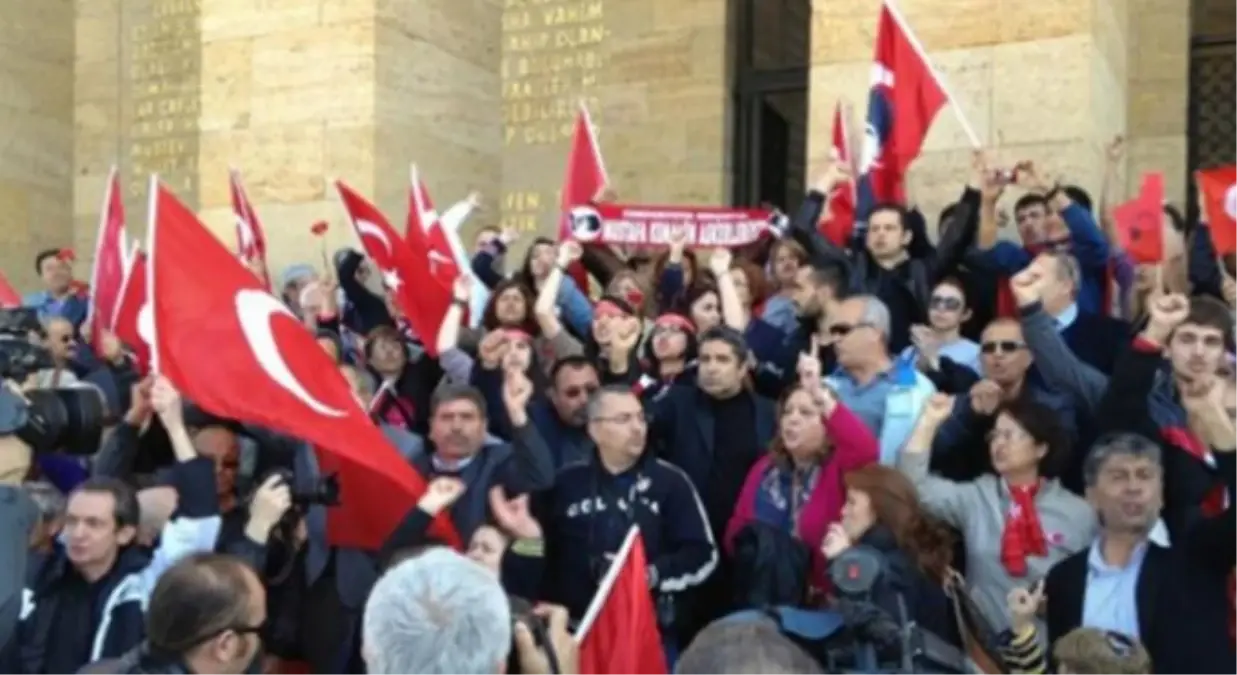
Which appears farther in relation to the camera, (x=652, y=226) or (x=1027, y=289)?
(x=652, y=226)

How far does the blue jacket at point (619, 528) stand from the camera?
4875 mm

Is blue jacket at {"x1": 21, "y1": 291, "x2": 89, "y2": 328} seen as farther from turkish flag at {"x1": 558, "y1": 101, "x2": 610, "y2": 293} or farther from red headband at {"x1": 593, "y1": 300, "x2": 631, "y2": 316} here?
red headband at {"x1": 593, "y1": 300, "x2": 631, "y2": 316}

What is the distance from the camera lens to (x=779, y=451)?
511 cm

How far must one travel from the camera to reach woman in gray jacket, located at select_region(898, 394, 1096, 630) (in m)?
4.54

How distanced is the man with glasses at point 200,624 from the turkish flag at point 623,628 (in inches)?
44.5

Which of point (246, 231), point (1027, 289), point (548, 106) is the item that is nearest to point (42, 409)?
point (1027, 289)

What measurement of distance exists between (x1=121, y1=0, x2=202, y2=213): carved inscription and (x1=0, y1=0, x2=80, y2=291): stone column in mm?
587

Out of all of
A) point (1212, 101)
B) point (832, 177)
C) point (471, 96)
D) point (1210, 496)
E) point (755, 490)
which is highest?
point (1212, 101)

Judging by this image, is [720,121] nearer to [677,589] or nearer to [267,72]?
[267,72]

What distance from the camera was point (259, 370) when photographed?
4.73 metres

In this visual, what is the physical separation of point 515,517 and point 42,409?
1.41 meters

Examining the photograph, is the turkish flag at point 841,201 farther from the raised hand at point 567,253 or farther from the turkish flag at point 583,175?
the turkish flag at point 583,175

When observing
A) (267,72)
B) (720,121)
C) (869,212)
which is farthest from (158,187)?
(720,121)

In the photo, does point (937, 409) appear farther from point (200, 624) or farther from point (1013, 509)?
point (200, 624)
